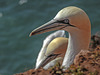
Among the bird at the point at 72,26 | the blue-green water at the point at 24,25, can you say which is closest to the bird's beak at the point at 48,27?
the bird at the point at 72,26

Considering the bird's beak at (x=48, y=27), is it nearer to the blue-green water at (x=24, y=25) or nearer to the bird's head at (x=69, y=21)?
the bird's head at (x=69, y=21)

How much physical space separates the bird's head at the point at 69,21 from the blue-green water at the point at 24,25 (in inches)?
172

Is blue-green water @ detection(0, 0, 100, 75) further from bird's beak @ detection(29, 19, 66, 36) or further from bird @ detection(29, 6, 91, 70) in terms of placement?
bird's beak @ detection(29, 19, 66, 36)

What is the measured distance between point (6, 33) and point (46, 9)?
2.18 metres

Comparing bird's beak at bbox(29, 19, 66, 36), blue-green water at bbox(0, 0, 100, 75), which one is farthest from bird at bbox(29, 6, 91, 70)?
blue-green water at bbox(0, 0, 100, 75)

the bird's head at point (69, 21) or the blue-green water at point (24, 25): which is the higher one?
the blue-green water at point (24, 25)

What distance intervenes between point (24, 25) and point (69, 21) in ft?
20.1

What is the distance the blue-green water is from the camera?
9023 millimetres

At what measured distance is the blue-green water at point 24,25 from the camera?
9.02 metres

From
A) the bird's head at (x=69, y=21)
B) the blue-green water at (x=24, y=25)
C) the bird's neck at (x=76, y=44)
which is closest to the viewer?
the bird's head at (x=69, y=21)

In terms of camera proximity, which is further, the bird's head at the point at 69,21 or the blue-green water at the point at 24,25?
the blue-green water at the point at 24,25

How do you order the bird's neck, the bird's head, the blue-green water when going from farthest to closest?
the blue-green water, the bird's neck, the bird's head

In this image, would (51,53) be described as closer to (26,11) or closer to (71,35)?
(71,35)

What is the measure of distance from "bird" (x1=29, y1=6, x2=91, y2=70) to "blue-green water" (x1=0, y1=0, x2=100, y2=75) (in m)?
4.22
